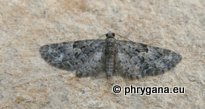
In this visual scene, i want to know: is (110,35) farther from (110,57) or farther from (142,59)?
(142,59)

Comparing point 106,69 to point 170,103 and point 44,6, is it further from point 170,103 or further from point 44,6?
point 44,6

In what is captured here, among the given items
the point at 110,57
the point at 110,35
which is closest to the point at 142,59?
the point at 110,57

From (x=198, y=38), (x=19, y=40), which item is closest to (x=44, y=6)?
(x=19, y=40)

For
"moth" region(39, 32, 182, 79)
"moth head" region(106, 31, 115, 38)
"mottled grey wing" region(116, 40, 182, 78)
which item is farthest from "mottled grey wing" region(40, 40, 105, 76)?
"mottled grey wing" region(116, 40, 182, 78)

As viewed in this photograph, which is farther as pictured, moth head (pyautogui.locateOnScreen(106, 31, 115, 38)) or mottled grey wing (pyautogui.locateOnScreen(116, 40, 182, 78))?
moth head (pyautogui.locateOnScreen(106, 31, 115, 38))

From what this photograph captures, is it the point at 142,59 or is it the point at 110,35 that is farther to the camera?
the point at 110,35

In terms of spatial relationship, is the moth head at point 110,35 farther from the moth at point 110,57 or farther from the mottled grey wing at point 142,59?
the mottled grey wing at point 142,59

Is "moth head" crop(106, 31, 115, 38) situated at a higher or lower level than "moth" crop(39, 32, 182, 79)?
higher

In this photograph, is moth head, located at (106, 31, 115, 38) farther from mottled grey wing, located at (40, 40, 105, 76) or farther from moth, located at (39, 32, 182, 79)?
mottled grey wing, located at (40, 40, 105, 76)
